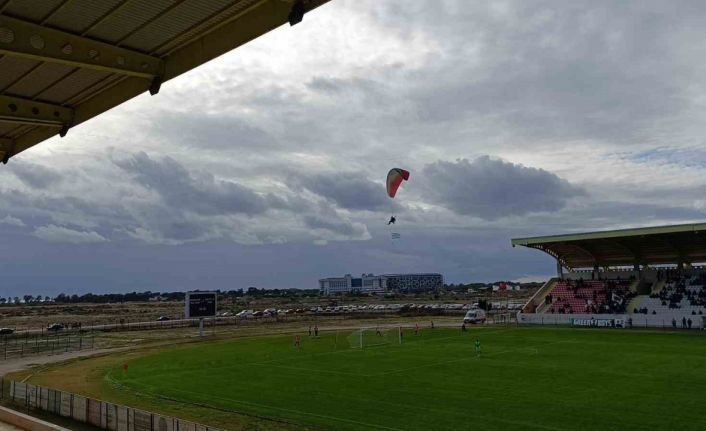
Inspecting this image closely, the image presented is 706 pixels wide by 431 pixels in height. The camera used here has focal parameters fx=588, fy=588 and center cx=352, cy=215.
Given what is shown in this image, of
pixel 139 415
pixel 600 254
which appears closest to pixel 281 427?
pixel 139 415

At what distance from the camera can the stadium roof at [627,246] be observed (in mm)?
61344

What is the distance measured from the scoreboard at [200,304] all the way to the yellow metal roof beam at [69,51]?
53587 millimetres

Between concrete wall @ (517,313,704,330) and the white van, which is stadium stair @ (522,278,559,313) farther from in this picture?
the white van

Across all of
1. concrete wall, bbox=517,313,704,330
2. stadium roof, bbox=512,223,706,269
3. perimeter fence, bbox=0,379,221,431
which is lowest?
concrete wall, bbox=517,313,704,330

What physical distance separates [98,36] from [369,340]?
4224cm

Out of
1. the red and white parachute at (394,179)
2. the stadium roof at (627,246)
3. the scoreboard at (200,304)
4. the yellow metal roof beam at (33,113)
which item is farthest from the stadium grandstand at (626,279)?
the yellow metal roof beam at (33,113)

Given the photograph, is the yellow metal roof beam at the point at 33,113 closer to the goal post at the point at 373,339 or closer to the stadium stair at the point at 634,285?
the goal post at the point at 373,339

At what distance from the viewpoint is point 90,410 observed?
21953 millimetres

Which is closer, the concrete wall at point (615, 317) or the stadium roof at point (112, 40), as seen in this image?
the stadium roof at point (112, 40)

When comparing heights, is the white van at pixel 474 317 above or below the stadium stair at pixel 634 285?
below

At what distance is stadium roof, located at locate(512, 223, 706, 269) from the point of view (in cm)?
6134

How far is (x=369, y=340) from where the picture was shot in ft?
173

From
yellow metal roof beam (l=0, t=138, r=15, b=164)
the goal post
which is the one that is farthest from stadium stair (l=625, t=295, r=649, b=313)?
yellow metal roof beam (l=0, t=138, r=15, b=164)

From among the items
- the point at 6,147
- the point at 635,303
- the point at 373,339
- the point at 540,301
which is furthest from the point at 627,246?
the point at 6,147
